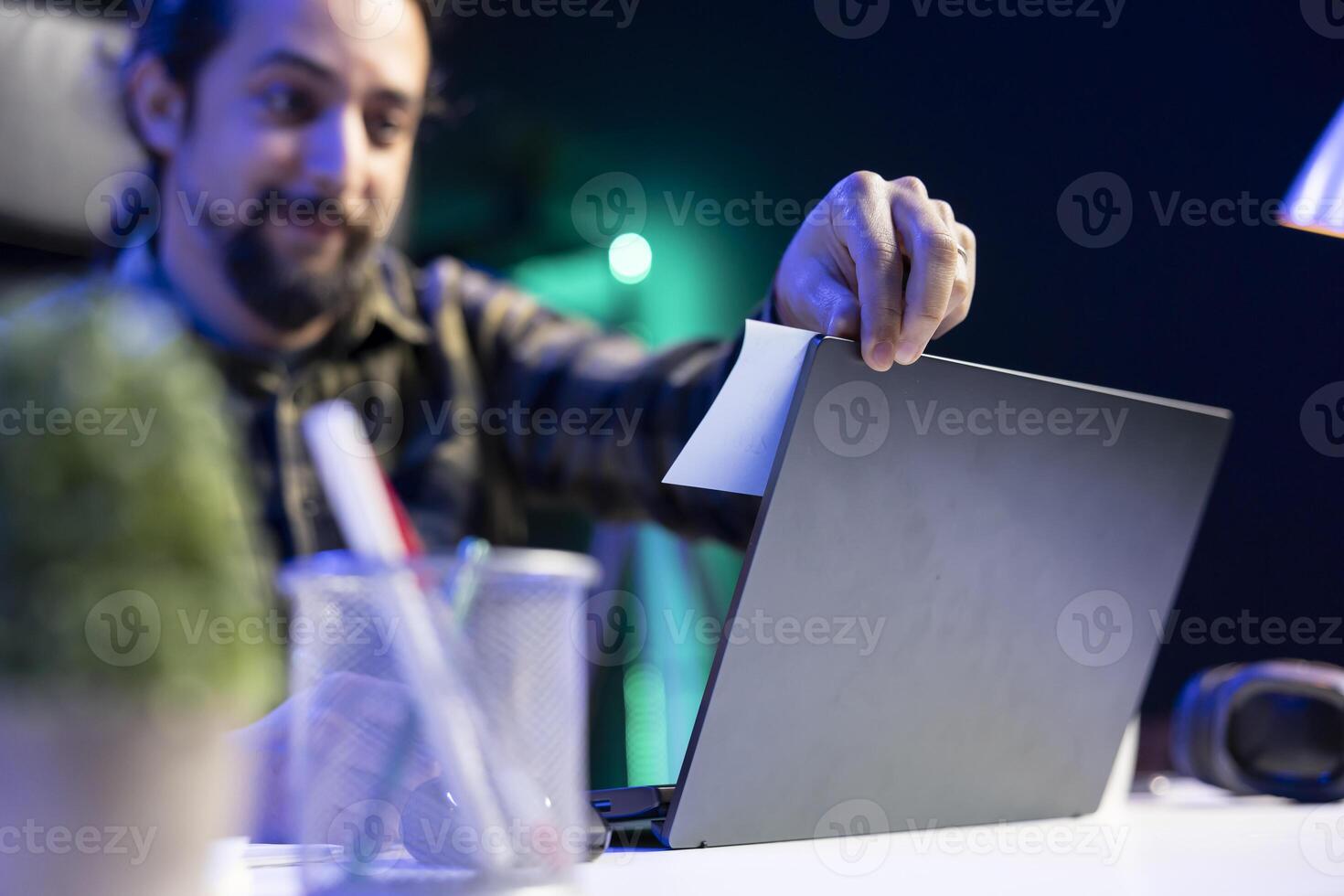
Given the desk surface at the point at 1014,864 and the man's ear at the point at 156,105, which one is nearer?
the desk surface at the point at 1014,864

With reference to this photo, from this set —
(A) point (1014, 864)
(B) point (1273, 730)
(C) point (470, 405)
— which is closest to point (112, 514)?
(A) point (1014, 864)

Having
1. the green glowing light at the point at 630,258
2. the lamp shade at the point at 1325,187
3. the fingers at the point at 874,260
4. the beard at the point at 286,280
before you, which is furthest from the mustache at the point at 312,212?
the lamp shade at the point at 1325,187

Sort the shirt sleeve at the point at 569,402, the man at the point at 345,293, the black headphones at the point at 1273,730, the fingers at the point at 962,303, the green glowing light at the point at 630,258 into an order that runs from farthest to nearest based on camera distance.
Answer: the green glowing light at the point at 630,258 → the shirt sleeve at the point at 569,402 → the man at the point at 345,293 → the black headphones at the point at 1273,730 → the fingers at the point at 962,303

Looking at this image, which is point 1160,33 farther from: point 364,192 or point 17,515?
point 17,515

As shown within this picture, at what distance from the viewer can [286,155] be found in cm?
152

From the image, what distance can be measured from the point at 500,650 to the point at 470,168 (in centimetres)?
155

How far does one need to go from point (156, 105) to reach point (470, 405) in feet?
1.98

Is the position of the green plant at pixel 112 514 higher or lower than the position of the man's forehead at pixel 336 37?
lower

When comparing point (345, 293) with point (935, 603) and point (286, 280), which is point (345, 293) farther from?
point (935, 603)

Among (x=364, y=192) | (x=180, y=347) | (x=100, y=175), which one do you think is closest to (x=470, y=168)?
(x=364, y=192)

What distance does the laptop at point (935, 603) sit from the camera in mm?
451

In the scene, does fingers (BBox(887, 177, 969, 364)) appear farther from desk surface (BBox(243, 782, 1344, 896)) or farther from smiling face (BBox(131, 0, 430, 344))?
smiling face (BBox(131, 0, 430, 344))

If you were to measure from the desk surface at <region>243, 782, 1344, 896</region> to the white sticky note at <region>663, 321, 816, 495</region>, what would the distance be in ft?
0.53

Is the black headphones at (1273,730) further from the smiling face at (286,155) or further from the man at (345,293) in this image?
the smiling face at (286,155)
